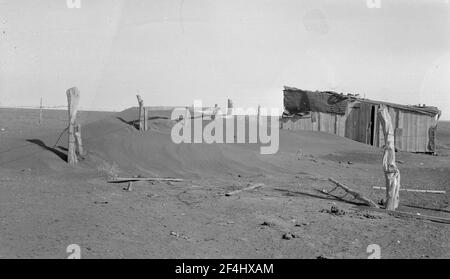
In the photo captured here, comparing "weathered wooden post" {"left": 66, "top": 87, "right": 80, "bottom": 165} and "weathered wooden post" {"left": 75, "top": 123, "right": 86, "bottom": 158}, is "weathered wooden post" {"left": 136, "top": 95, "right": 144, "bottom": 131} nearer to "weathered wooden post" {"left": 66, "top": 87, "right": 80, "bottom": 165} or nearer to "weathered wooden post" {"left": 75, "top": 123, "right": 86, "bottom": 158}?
"weathered wooden post" {"left": 75, "top": 123, "right": 86, "bottom": 158}

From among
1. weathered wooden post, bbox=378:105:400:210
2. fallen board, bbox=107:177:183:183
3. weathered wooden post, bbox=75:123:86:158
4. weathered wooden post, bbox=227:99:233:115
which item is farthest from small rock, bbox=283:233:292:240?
weathered wooden post, bbox=227:99:233:115

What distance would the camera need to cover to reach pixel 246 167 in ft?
59.0

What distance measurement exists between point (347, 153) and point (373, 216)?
52.1ft

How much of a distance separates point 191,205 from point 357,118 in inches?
854

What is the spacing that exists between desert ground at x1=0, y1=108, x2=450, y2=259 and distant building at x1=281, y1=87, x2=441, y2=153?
8507 millimetres

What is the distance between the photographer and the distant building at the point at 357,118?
29.2 meters

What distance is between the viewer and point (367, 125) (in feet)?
98.3

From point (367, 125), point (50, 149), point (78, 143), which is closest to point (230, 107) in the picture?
point (367, 125)

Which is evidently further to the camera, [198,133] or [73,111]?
[198,133]

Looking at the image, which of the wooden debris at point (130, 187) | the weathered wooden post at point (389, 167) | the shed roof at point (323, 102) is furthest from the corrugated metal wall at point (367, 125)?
the wooden debris at point (130, 187)

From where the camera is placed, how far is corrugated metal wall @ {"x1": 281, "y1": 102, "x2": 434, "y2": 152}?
2925 centimetres
